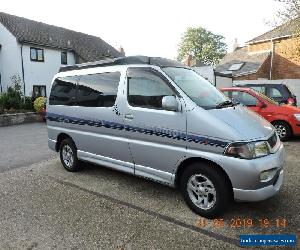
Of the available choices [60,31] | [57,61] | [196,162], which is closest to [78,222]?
[196,162]

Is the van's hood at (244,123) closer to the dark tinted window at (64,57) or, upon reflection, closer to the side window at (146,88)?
the side window at (146,88)

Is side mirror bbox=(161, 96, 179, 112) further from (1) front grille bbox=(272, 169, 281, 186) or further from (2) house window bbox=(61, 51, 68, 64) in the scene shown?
(2) house window bbox=(61, 51, 68, 64)

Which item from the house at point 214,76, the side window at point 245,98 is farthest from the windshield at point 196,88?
the house at point 214,76

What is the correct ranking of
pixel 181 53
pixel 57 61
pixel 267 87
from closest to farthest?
pixel 267 87 < pixel 57 61 < pixel 181 53

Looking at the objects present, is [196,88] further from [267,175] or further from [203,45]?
[203,45]

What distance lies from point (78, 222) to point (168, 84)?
231 cm

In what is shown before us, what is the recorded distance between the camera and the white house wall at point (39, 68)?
82.6 ft

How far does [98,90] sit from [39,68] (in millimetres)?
23059

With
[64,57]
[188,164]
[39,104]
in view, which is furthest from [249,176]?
[64,57]

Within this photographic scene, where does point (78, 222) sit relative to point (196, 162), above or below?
below

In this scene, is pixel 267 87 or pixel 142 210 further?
pixel 267 87

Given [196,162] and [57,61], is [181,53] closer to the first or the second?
[57,61]

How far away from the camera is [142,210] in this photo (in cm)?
438

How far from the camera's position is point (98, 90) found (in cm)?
539
